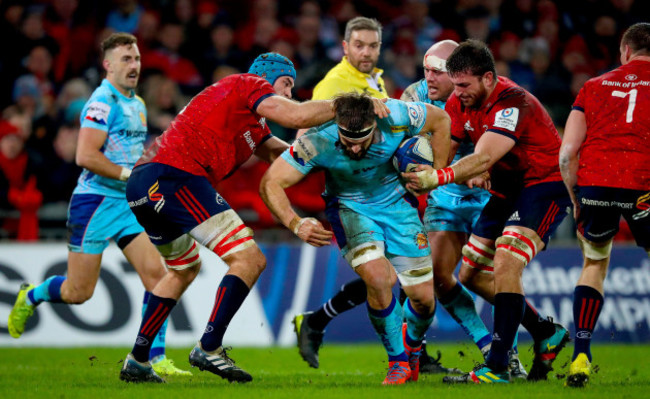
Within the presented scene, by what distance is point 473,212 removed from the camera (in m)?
8.11

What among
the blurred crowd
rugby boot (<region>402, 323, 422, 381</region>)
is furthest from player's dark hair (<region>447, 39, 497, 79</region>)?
the blurred crowd

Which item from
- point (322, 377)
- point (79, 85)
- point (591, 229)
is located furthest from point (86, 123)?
point (79, 85)

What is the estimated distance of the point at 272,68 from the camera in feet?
24.0

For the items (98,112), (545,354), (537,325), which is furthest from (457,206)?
(98,112)

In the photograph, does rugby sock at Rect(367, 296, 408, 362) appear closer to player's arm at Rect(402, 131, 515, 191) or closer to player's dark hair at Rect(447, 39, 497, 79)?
player's arm at Rect(402, 131, 515, 191)

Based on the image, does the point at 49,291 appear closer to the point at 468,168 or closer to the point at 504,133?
the point at 468,168

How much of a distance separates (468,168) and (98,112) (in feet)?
11.5

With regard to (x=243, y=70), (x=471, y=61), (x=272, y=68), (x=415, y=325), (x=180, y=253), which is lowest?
(x=415, y=325)

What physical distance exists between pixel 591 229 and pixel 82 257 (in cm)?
459

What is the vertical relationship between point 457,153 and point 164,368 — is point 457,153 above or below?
above

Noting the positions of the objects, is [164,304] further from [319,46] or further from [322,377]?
[319,46]

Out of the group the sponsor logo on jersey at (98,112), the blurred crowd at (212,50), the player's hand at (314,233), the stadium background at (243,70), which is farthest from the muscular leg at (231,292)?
the blurred crowd at (212,50)

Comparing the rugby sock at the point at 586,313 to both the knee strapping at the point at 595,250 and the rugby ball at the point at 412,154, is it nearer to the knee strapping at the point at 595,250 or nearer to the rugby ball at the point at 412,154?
the knee strapping at the point at 595,250

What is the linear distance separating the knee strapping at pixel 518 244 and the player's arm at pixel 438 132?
2.44ft
